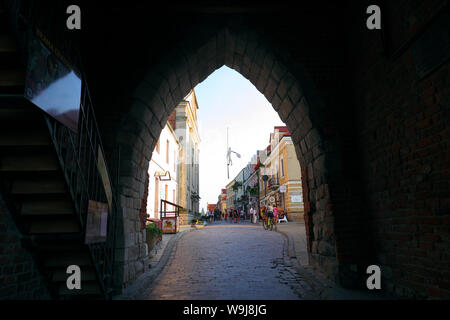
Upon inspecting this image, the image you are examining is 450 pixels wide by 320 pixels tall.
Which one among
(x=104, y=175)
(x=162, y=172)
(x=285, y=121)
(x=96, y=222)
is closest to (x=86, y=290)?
(x=96, y=222)

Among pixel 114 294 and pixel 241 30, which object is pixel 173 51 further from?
pixel 114 294

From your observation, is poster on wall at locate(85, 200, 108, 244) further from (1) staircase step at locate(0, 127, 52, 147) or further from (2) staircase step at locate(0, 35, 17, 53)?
(2) staircase step at locate(0, 35, 17, 53)

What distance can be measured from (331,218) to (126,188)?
338cm


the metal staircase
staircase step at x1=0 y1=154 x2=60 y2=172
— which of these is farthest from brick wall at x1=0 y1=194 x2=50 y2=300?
staircase step at x1=0 y1=154 x2=60 y2=172

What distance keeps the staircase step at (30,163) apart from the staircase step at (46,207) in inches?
19.3

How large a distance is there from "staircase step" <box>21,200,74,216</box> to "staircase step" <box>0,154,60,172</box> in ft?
1.61

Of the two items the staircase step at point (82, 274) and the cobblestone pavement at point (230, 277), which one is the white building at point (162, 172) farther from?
the staircase step at point (82, 274)

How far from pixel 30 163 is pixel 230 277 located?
3.75 metres

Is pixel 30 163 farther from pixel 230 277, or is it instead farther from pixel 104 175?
pixel 230 277

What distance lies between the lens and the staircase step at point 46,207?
10.5 feet

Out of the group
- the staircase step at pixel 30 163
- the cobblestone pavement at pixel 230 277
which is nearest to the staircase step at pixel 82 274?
the cobblestone pavement at pixel 230 277

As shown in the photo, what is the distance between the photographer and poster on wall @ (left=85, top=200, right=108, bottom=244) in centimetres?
333

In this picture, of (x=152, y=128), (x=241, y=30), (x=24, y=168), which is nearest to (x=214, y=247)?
(x=152, y=128)

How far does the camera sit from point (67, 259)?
140 inches
